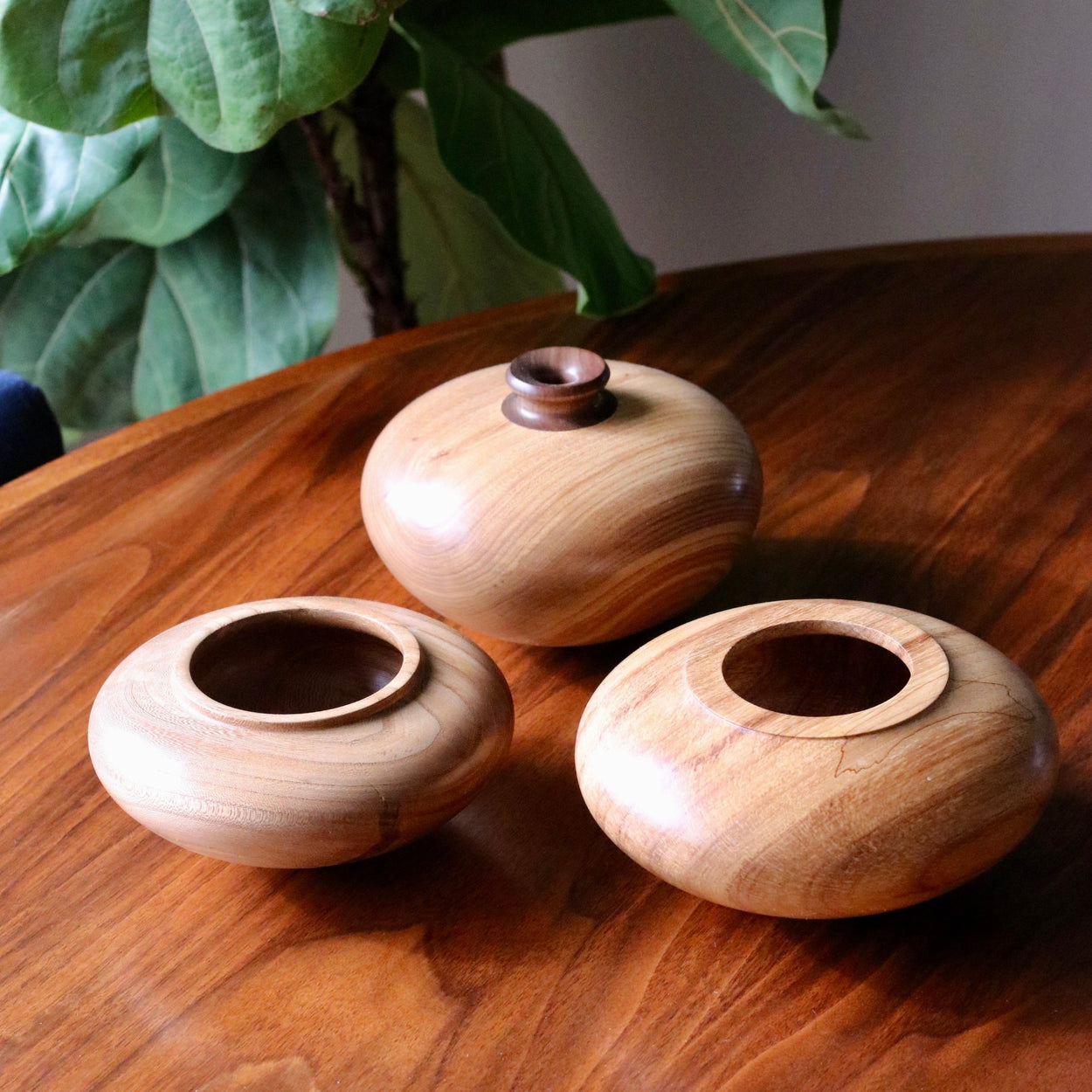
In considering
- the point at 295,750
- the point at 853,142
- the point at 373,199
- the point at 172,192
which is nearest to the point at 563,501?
the point at 295,750

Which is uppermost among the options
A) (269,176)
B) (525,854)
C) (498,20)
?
(498,20)

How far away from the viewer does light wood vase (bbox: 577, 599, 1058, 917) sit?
0.39m

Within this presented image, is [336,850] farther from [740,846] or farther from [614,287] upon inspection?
[614,287]

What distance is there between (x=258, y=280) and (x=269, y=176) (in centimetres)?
8

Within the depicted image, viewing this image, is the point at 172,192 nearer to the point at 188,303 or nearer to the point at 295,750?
the point at 188,303

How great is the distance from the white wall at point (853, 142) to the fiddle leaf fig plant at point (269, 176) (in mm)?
342

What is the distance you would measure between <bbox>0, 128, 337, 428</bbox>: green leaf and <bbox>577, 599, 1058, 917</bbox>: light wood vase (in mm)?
664

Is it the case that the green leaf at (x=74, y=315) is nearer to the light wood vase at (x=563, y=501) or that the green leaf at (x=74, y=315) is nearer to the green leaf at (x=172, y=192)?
the green leaf at (x=172, y=192)

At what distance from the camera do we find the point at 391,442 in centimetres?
59

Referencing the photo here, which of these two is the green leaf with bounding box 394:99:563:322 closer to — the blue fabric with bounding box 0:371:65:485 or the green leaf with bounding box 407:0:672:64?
the green leaf with bounding box 407:0:672:64

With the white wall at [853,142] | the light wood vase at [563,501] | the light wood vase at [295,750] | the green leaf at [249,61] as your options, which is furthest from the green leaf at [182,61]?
the white wall at [853,142]

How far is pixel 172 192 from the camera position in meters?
0.97

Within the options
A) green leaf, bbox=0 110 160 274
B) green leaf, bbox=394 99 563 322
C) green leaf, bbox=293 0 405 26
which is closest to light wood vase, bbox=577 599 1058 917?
green leaf, bbox=293 0 405 26

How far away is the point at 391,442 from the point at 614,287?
0.36 meters
